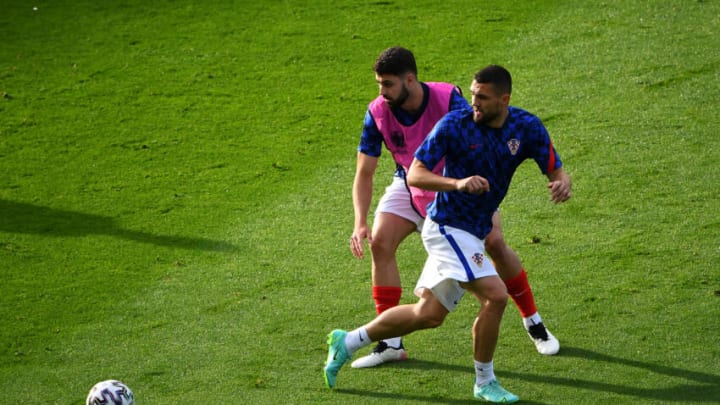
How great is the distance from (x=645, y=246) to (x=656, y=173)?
1385 millimetres

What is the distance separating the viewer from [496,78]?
5.67 meters

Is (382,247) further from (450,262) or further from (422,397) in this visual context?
(422,397)

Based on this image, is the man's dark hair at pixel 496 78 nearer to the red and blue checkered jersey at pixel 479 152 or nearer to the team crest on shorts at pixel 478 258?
the red and blue checkered jersey at pixel 479 152

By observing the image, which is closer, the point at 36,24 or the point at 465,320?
the point at 465,320

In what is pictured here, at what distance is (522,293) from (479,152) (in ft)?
4.19

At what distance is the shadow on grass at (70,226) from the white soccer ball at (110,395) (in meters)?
2.69

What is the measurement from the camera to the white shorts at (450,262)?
5.84m

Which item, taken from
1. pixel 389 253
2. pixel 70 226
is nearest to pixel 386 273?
pixel 389 253

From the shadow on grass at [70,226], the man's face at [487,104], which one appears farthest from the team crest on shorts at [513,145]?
the shadow on grass at [70,226]

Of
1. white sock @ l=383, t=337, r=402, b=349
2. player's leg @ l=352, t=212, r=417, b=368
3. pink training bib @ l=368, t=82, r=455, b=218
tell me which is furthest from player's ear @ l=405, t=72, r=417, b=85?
white sock @ l=383, t=337, r=402, b=349

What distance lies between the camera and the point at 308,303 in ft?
24.8

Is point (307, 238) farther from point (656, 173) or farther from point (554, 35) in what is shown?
point (554, 35)

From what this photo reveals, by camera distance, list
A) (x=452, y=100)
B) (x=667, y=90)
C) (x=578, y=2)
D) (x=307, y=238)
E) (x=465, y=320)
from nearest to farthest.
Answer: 1. (x=452, y=100)
2. (x=465, y=320)
3. (x=307, y=238)
4. (x=667, y=90)
5. (x=578, y=2)

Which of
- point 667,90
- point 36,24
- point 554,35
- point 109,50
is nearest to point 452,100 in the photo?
point 667,90
